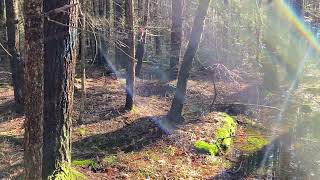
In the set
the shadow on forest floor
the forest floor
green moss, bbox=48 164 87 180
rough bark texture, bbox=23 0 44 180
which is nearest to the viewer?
rough bark texture, bbox=23 0 44 180

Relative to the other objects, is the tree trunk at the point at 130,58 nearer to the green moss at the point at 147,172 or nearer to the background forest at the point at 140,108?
the background forest at the point at 140,108

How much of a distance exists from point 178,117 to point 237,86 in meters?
8.52

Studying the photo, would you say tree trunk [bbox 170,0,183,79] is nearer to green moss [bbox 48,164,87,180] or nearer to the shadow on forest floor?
the shadow on forest floor

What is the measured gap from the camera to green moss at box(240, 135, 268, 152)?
12309 mm

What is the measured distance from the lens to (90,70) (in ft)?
72.0

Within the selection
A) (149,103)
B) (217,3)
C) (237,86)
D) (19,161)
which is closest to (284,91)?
(237,86)

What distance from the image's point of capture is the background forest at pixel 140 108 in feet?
25.0

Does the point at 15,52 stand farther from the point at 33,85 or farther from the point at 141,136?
the point at 33,85

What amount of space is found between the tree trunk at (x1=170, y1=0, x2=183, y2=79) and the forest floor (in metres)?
2.14

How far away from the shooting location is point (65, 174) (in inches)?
312

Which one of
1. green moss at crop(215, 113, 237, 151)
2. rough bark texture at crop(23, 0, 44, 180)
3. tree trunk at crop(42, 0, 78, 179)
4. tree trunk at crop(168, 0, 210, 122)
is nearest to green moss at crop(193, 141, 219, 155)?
green moss at crop(215, 113, 237, 151)

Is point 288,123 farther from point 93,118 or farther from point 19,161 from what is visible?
point 19,161

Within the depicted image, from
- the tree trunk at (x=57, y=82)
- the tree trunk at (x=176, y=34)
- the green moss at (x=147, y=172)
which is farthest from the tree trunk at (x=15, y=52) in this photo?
the tree trunk at (x=176, y=34)

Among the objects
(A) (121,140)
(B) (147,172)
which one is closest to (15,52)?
(A) (121,140)
